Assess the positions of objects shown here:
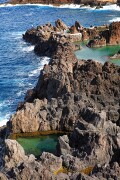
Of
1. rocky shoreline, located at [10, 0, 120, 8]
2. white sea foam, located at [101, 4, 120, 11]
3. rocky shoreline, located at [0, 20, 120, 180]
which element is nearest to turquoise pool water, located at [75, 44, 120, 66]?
rocky shoreline, located at [0, 20, 120, 180]

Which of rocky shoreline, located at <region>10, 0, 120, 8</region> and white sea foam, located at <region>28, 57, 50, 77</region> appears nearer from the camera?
white sea foam, located at <region>28, 57, 50, 77</region>

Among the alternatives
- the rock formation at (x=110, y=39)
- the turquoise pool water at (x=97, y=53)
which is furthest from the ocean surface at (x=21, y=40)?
the rock formation at (x=110, y=39)

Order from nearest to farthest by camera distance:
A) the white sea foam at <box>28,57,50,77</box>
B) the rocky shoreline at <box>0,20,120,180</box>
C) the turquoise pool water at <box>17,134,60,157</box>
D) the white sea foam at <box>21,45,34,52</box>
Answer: the rocky shoreline at <box>0,20,120,180</box>
the turquoise pool water at <box>17,134,60,157</box>
the white sea foam at <box>28,57,50,77</box>
the white sea foam at <box>21,45,34,52</box>

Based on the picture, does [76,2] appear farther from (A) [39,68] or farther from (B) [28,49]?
(A) [39,68]

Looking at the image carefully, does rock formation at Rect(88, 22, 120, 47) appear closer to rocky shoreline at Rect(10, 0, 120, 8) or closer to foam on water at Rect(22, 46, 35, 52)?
foam on water at Rect(22, 46, 35, 52)

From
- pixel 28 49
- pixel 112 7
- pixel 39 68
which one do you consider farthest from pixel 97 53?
pixel 112 7

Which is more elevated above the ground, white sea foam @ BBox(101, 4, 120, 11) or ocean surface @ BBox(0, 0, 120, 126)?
white sea foam @ BBox(101, 4, 120, 11)

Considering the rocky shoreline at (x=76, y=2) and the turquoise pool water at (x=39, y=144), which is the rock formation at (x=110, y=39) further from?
the rocky shoreline at (x=76, y=2)
